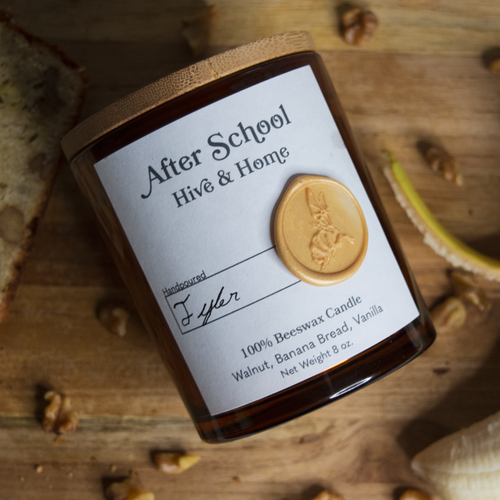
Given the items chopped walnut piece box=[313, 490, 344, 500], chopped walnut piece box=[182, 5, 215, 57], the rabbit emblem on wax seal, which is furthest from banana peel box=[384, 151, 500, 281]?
chopped walnut piece box=[313, 490, 344, 500]

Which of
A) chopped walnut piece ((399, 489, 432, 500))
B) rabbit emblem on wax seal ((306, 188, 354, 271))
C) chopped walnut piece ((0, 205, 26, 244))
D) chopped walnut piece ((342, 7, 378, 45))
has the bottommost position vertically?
A: chopped walnut piece ((399, 489, 432, 500))

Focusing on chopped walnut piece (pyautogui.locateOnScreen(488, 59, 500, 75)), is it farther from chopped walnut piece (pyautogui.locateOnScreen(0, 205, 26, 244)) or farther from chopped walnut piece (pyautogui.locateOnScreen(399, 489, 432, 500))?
chopped walnut piece (pyautogui.locateOnScreen(0, 205, 26, 244))

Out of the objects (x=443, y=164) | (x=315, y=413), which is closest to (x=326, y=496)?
(x=315, y=413)

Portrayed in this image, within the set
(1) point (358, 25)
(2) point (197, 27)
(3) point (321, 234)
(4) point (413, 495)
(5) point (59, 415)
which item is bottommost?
(4) point (413, 495)

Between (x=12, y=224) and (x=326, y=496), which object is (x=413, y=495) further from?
(x=12, y=224)

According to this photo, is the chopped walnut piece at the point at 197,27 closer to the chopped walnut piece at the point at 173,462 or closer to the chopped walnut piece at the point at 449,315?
the chopped walnut piece at the point at 449,315

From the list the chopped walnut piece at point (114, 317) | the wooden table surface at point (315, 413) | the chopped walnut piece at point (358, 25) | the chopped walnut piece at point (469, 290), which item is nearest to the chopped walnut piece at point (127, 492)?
the wooden table surface at point (315, 413)
